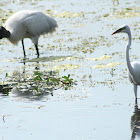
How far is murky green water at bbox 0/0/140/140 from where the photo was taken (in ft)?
24.8

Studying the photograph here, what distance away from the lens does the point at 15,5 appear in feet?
90.6

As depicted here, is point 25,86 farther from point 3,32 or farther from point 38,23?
point 38,23

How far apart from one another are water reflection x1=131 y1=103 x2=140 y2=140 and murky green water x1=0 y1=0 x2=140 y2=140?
0.02m

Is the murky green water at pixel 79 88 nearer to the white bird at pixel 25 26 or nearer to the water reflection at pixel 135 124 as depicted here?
the water reflection at pixel 135 124

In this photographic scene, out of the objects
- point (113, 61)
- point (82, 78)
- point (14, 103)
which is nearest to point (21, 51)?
point (113, 61)

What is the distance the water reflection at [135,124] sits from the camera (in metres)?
7.11

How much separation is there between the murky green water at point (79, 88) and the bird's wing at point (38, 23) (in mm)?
813

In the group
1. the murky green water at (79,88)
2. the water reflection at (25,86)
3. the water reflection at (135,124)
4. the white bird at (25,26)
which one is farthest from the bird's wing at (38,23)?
the water reflection at (135,124)

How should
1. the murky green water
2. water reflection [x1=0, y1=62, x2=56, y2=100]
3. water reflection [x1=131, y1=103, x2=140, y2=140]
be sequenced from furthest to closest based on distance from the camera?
water reflection [x1=0, y1=62, x2=56, y2=100] < the murky green water < water reflection [x1=131, y1=103, x2=140, y2=140]

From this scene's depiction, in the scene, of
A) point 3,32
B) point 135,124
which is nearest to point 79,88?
point 135,124

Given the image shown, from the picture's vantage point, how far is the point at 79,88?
1024 centimetres

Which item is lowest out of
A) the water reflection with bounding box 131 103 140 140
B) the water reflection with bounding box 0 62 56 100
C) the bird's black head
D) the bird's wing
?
the water reflection with bounding box 131 103 140 140

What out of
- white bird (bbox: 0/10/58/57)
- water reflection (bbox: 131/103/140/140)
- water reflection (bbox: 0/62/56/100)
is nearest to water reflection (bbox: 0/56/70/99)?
water reflection (bbox: 0/62/56/100)

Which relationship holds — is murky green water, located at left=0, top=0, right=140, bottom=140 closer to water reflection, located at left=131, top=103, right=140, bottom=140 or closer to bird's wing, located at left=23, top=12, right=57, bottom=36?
water reflection, located at left=131, top=103, right=140, bottom=140
